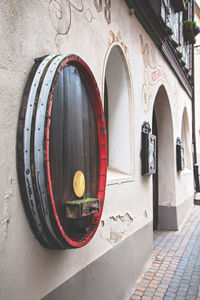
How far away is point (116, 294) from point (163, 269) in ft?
4.76

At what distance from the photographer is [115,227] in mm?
3062

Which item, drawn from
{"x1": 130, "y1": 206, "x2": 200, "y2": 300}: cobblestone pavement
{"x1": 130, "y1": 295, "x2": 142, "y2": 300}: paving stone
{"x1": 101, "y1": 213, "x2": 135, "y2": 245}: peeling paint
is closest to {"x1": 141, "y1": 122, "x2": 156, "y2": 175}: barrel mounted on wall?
{"x1": 101, "y1": 213, "x2": 135, "y2": 245}: peeling paint

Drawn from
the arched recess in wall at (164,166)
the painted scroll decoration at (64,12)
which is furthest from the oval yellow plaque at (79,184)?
Answer: the arched recess in wall at (164,166)

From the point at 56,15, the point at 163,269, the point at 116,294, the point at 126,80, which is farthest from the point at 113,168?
the point at 56,15

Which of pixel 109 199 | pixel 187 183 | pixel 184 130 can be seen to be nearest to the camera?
pixel 109 199

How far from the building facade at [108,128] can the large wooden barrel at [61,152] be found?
76 millimetres

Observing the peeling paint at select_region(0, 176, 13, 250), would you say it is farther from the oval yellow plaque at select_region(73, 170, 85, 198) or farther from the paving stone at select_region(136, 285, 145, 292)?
the paving stone at select_region(136, 285, 145, 292)

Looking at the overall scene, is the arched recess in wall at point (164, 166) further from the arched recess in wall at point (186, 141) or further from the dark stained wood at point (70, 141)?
the dark stained wood at point (70, 141)

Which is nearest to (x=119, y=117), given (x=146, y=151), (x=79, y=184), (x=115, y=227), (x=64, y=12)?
(x=146, y=151)

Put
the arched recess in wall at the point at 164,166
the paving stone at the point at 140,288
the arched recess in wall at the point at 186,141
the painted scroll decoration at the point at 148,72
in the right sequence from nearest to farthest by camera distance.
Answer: the paving stone at the point at 140,288, the painted scroll decoration at the point at 148,72, the arched recess in wall at the point at 164,166, the arched recess in wall at the point at 186,141

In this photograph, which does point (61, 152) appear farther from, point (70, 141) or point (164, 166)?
point (164, 166)

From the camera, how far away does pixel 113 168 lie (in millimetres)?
3680

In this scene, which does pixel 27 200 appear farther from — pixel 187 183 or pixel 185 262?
pixel 187 183

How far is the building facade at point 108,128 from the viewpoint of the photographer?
5.13ft
